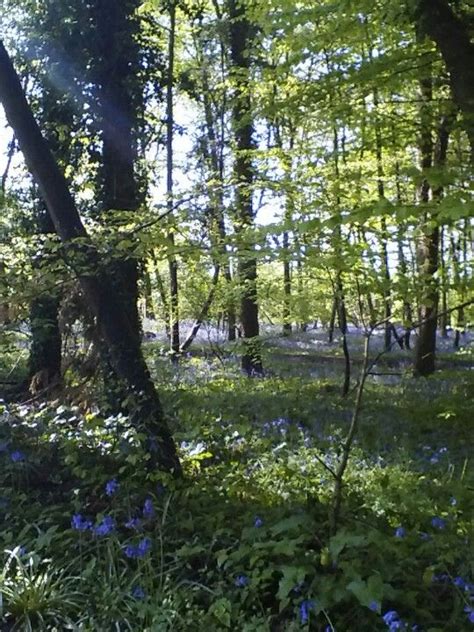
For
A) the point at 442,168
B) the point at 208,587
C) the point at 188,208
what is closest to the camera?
the point at 208,587

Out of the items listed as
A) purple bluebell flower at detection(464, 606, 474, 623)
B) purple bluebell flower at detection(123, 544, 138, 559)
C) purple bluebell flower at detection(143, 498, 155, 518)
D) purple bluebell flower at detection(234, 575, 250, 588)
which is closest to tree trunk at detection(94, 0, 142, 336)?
purple bluebell flower at detection(143, 498, 155, 518)

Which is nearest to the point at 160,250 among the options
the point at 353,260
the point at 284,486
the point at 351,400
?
the point at 353,260

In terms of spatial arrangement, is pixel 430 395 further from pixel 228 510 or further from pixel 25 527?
pixel 25 527

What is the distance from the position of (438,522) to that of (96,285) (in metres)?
3.08

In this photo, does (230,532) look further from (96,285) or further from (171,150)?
(171,150)

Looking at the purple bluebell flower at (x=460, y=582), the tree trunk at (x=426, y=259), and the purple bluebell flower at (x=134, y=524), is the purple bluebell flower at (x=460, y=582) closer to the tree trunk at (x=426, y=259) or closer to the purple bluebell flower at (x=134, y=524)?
the purple bluebell flower at (x=134, y=524)

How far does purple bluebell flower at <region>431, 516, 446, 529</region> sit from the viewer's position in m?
3.41

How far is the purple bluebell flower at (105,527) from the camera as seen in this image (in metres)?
3.32

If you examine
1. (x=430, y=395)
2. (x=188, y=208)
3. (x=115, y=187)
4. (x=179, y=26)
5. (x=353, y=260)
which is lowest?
(x=430, y=395)

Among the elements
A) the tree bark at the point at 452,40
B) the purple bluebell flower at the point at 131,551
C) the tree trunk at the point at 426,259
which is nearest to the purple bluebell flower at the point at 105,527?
the purple bluebell flower at the point at 131,551

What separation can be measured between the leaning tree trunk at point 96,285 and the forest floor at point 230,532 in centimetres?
19

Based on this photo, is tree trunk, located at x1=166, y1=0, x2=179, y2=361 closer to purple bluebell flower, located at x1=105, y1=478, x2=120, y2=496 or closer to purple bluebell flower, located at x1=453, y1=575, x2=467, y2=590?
purple bluebell flower, located at x1=105, y1=478, x2=120, y2=496

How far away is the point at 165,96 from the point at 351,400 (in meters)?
6.04

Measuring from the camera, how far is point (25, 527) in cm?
361
